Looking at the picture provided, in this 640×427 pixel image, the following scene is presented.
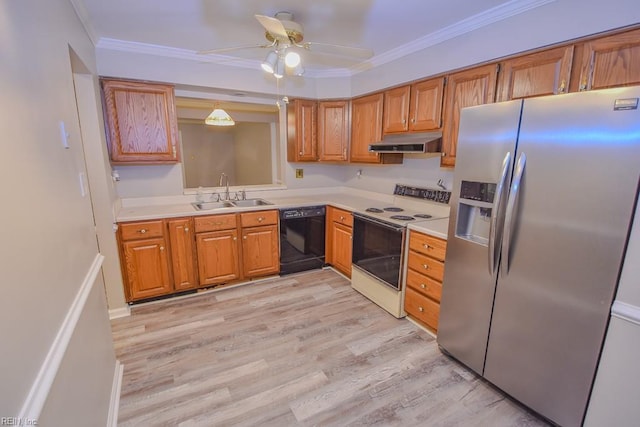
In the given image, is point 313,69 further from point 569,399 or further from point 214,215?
point 569,399

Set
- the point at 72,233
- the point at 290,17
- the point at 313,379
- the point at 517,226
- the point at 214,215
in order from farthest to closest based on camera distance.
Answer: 1. the point at 214,215
2. the point at 290,17
3. the point at 313,379
4. the point at 517,226
5. the point at 72,233

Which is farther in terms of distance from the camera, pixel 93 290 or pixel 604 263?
pixel 93 290

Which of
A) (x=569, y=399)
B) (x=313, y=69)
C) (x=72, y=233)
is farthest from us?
(x=313, y=69)

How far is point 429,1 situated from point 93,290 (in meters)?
2.78

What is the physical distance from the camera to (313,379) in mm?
2043

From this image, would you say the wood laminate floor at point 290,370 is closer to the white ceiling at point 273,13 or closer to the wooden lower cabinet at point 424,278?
the wooden lower cabinet at point 424,278

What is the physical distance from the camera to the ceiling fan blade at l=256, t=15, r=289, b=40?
172 cm

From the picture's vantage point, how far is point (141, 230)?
2.80 metres

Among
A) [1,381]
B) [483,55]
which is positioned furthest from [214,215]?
[483,55]

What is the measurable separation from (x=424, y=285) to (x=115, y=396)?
7.64 feet

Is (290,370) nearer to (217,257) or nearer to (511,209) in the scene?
(217,257)

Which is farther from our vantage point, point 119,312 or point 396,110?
point 396,110

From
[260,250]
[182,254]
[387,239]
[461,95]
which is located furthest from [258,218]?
[461,95]

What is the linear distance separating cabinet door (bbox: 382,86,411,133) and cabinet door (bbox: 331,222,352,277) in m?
1.21
